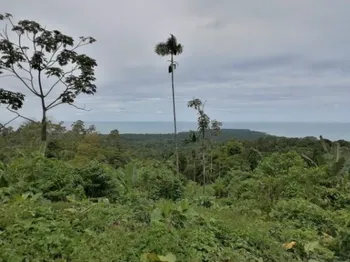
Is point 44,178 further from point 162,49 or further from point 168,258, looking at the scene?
point 162,49

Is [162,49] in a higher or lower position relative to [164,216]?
higher

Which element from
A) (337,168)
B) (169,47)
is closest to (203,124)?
(169,47)

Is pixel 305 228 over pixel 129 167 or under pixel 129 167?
under

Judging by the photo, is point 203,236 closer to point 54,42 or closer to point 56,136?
point 54,42

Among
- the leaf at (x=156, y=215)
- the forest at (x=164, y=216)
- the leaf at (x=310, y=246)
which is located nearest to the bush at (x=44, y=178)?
the forest at (x=164, y=216)

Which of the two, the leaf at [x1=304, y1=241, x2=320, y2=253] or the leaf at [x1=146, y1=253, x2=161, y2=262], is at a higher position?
the leaf at [x1=146, y1=253, x2=161, y2=262]

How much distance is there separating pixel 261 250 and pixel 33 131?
726 inches

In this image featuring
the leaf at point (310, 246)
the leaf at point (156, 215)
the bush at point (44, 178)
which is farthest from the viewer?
the bush at point (44, 178)

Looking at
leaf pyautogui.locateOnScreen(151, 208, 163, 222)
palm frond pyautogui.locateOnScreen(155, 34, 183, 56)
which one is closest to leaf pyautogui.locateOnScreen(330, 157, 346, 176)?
leaf pyautogui.locateOnScreen(151, 208, 163, 222)

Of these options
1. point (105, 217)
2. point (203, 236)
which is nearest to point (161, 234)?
point (203, 236)

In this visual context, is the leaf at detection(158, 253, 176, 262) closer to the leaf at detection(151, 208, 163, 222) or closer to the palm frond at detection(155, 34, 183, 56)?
the leaf at detection(151, 208, 163, 222)

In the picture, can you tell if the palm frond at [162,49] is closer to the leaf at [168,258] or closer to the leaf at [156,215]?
the leaf at [156,215]

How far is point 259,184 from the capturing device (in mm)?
8242

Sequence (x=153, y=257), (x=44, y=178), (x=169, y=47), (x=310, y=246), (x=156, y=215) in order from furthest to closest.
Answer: (x=169, y=47) < (x=44, y=178) < (x=156, y=215) < (x=310, y=246) < (x=153, y=257)
